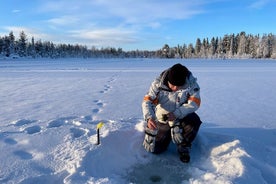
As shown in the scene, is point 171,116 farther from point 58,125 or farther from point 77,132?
point 58,125

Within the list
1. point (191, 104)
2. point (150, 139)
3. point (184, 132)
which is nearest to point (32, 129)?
point (150, 139)

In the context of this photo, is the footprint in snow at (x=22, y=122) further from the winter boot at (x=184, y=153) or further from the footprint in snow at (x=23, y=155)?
the winter boot at (x=184, y=153)

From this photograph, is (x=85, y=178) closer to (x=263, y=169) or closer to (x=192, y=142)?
(x=192, y=142)

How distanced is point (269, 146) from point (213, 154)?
85 centimetres

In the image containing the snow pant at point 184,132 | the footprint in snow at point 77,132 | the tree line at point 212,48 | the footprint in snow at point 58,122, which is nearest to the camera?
the snow pant at point 184,132

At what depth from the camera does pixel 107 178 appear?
2842 mm

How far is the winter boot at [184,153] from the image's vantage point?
3.40 metres

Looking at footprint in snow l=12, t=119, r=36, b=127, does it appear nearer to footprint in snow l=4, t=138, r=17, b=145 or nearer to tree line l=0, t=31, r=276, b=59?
footprint in snow l=4, t=138, r=17, b=145

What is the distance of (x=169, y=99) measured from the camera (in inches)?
147

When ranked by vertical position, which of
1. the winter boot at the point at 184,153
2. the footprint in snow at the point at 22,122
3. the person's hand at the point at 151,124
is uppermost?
the person's hand at the point at 151,124

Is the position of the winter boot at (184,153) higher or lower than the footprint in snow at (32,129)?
lower

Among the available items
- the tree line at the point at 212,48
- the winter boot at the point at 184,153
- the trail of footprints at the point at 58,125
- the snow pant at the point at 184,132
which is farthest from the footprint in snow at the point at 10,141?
the tree line at the point at 212,48

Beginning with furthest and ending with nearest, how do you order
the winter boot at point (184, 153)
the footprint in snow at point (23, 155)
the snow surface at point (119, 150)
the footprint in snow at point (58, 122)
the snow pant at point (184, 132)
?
the footprint in snow at point (58, 122) < the snow pant at point (184, 132) < the winter boot at point (184, 153) < the footprint in snow at point (23, 155) < the snow surface at point (119, 150)

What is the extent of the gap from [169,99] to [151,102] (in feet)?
0.84
